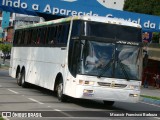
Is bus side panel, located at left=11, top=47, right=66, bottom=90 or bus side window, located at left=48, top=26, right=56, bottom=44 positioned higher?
bus side window, located at left=48, top=26, right=56, bottom=44

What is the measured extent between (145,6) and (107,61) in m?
58.0

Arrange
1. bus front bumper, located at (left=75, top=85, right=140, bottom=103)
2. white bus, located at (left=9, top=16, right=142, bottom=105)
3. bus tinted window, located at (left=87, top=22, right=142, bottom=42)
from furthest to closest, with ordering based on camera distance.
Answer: bus tinted window, located at (left=87, top=22, right=142, bottom=42) → white bus, located at (left=9, top=16, right=142, bottom=105) → bus front bumper, located at (left=75, top=85, right=140, bottom=103)

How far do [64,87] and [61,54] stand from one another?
1739mm

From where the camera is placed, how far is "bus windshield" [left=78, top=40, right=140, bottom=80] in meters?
17.8

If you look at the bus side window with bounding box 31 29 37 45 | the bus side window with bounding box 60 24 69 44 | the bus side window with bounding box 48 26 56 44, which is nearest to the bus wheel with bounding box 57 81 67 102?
the bus side window with bounding box 60 24 69 44

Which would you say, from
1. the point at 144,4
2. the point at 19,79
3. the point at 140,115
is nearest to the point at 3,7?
the point at 19,79

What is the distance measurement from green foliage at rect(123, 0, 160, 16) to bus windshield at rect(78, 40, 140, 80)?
56.4 meters

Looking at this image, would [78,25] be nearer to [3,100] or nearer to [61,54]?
[61,54]

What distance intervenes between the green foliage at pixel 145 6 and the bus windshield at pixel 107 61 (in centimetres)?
5639

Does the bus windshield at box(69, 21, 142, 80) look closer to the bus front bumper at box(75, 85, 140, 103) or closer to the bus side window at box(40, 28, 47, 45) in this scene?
the bus front bumper at box(75, 85, 140, 103)

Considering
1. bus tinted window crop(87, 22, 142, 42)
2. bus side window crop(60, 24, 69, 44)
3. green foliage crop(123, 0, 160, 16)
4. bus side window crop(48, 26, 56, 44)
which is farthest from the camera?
→ green foliage crop(123, 0, 160, 16)

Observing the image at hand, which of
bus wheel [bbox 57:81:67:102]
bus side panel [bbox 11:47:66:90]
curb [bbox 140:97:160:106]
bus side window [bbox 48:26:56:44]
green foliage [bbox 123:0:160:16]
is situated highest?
green foliage [bbox 123:0:160:16]

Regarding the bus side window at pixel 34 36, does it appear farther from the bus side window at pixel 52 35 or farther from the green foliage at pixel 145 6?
the green foliage at pixel 145 6

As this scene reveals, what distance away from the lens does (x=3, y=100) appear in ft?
61.5
